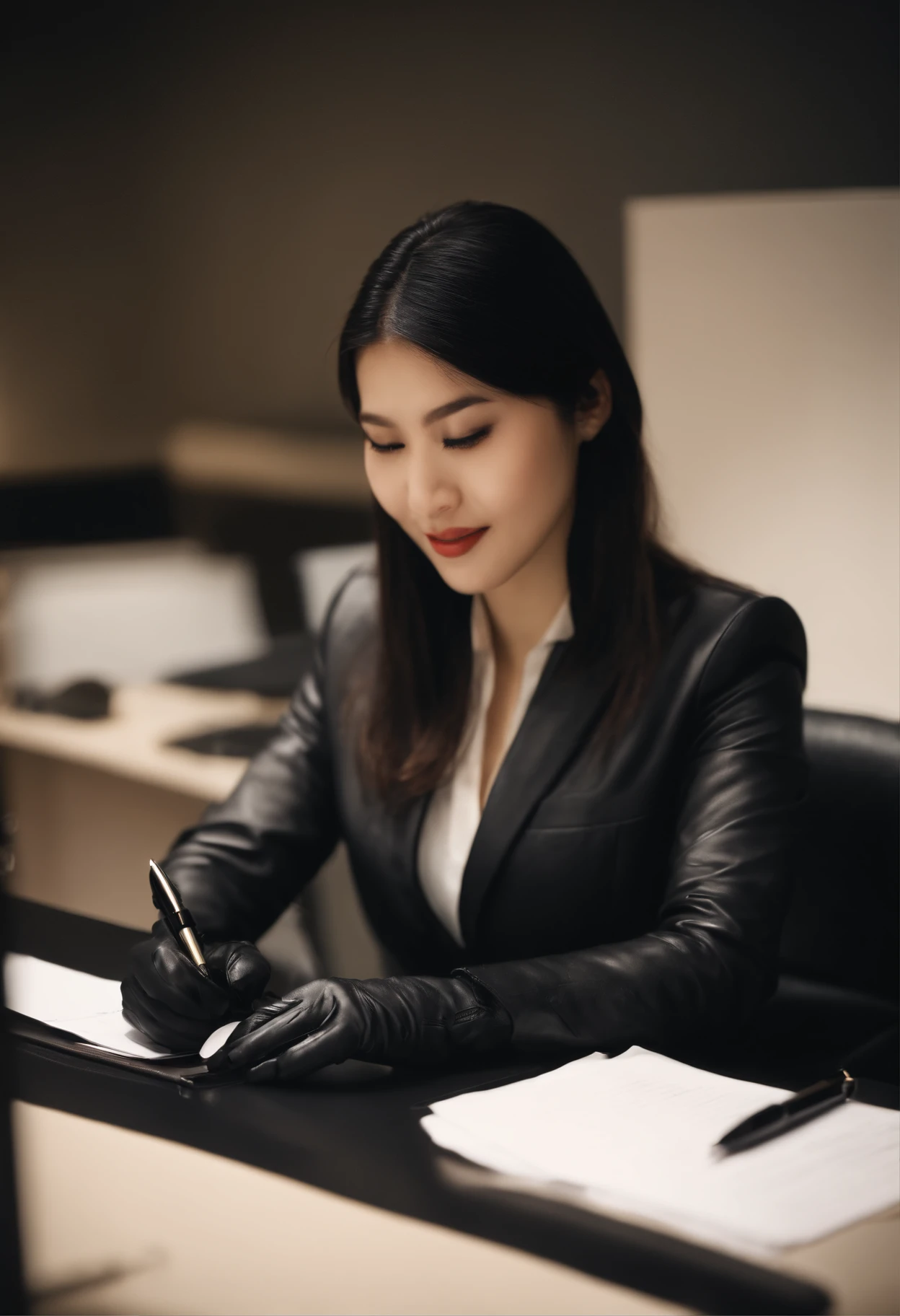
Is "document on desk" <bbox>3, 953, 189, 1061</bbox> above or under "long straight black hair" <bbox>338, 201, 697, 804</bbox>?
under

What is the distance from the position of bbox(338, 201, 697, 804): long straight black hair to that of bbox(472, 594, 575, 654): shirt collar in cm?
1

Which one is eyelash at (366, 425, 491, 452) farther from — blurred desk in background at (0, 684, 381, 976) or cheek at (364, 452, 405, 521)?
blurred desk in background at (0, 684, 381, 976)

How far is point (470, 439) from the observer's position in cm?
147

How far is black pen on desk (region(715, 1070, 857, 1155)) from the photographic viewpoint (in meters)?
0.97

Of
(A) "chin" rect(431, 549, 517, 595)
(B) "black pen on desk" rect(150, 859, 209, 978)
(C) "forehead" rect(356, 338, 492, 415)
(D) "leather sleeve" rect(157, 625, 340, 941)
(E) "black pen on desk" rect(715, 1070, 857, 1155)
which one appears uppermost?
(C) "forehead" rect(356, 338, 492, 415)

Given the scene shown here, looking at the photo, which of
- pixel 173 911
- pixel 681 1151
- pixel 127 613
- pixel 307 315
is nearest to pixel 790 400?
pixel 307 315

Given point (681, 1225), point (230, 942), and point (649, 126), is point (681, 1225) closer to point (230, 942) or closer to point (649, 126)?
point (230, 942)

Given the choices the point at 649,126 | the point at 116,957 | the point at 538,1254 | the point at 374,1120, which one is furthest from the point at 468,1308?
the point at 649,126

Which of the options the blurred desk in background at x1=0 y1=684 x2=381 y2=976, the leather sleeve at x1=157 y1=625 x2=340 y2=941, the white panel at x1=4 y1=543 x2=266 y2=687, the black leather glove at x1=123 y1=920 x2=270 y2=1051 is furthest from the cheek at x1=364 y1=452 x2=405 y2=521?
the white panel at x1=4 y1=543 x2=266 y2=687

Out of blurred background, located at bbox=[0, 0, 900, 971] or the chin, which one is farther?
blurred background, located at bbox=[0, 0, 900, 971]

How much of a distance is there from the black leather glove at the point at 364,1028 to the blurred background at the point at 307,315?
1146 millimetres

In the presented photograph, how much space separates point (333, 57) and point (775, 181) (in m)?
1.25

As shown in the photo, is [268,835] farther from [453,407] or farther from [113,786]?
[113,786]

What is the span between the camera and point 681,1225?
0.88 meters
